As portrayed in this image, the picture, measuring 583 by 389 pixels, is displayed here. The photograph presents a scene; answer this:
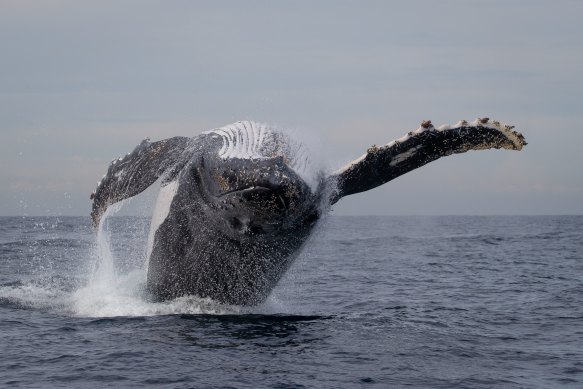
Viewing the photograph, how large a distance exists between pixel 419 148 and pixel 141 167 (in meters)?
4.24

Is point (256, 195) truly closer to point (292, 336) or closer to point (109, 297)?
point (292, 336)

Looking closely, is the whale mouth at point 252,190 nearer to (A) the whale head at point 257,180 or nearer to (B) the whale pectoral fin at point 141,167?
(A) the whale head at point 257,180

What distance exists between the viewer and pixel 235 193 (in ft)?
30.5

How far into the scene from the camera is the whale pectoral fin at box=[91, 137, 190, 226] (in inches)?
448

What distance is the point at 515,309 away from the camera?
15.2 meters

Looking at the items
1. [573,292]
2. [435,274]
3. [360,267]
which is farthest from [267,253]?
[360,267]

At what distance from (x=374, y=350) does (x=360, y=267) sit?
54.8 feet

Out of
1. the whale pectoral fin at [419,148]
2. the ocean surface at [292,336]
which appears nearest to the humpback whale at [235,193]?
the whale pectoral fin at [419,148]

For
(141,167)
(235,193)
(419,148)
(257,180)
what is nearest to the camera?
(257,180)

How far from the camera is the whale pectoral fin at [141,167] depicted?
1139 centimetres

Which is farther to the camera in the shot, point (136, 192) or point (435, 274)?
point (435, 274)

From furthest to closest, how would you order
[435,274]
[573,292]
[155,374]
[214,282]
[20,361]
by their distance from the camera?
[435,274] < [573,292] < [214,282] < [20,361] < [155,374]

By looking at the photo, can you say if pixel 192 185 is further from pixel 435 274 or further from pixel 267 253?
pixel 435 274

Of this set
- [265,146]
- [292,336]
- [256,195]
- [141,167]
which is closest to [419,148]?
[265,146]
